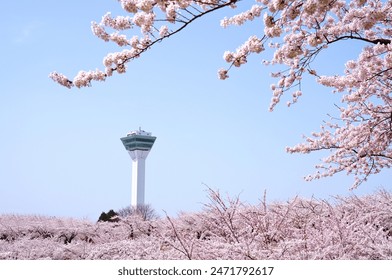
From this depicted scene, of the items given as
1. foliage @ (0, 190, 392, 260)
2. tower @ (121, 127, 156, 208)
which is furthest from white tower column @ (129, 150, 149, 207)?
foliage @ (0, 190, 392, 260)

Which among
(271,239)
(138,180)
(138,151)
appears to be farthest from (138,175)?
(271,239)

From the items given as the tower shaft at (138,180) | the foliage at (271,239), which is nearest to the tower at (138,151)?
the tower shaft at (138,180)

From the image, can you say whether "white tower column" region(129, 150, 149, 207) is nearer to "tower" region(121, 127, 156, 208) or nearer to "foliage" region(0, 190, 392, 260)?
"tower" region(121, 127, 156, 208)

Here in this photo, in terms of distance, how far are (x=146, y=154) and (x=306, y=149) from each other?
183 feet

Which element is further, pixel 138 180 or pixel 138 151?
pixel 138 151

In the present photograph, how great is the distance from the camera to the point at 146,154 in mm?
66312

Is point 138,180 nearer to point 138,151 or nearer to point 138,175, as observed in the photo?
point 138,175

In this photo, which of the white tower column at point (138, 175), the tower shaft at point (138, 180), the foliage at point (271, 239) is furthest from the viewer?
the white tower column at point (138, 175)

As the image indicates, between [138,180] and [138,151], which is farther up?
[138,151]

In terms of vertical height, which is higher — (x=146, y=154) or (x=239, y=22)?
(x=146, y=154)

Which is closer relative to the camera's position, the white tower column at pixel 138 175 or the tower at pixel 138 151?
Answer: the white tower column at pixel 138 175

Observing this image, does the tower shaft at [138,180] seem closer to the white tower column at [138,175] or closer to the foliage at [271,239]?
the white tower column at [138,175]

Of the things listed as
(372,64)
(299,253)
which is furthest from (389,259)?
(372,64)
